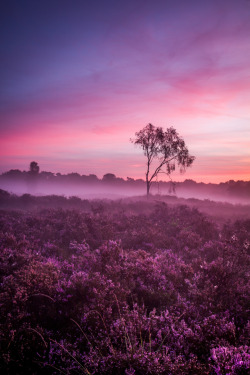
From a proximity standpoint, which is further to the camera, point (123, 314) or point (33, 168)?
point (33, 168)

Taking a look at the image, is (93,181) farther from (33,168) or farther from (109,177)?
(33,168)

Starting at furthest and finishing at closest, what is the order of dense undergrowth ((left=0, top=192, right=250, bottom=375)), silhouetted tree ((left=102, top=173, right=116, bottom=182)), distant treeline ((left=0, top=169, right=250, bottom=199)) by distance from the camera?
silhouetted tree ((left=102, top=173, right=116, bottom=182))
distant treeline ((left=0, top=169, right=250, bottom=199))
dense undergrowth ((left=0, top=192, right=250, bottom=375))

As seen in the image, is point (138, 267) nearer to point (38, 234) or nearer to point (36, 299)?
point (36, 299)

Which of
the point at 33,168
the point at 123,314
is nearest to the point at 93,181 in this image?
the point at 33,168

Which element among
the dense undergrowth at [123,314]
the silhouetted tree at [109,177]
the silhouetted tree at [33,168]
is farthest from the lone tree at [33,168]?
the dense undergrowth at [123,314]

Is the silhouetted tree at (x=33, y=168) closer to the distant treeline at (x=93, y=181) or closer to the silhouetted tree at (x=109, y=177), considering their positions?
the distant treeline at (x=93, y=181)

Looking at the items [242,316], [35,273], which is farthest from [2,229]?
[242,316]

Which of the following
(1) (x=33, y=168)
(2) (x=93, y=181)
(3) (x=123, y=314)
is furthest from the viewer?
(2) (x=93, y=181)

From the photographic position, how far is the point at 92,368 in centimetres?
316

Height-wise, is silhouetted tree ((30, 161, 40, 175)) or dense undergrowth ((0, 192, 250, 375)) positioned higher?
silhouetted tree ((30, 161, 40, 175))

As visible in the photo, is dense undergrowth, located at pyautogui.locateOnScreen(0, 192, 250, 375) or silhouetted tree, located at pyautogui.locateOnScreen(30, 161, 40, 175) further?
silhouetted tree, located at pyautogui.locateOnScreen(30, 161, 40, 175)

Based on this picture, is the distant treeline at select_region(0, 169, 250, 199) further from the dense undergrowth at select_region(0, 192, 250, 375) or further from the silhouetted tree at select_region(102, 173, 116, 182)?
the dense undergrowth at select_region(0, 192, 250, 375)

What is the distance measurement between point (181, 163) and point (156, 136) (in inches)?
236

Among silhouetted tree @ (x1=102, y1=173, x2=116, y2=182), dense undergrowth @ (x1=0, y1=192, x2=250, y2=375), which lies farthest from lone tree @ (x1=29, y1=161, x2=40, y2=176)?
dense undergrowth @ (x1=0, y1=192, x2=250, y2=375)
